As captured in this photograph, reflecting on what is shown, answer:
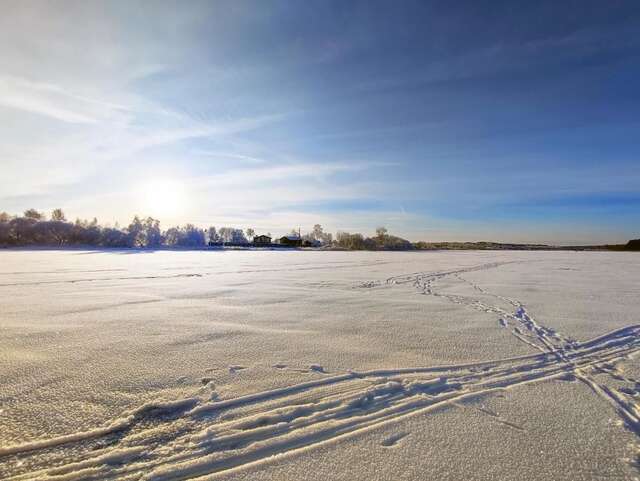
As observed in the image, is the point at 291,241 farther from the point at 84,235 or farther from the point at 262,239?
the point at 84,235

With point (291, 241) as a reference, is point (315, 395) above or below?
below

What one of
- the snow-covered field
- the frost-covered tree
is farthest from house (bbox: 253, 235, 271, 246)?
the snow-covered field

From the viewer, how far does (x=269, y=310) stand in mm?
4930

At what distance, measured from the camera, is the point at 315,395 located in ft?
7.62

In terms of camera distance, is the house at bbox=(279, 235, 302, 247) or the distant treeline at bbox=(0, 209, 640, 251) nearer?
the distant treeline at bbox=(0, 209, 640, 251)

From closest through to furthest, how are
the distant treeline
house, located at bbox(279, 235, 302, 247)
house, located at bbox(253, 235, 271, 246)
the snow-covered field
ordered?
the snow-covered field < the distant treeline < house, located at bbox(279, 235, 302, 247) < house, located at bbox(253, 235, 271, 246)

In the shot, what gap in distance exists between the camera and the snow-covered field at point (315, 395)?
165cm

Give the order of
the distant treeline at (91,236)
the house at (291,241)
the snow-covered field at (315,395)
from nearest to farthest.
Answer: the snow-covered field at (315,395) → the distant treeline at (91,236) → the house at (291,241)

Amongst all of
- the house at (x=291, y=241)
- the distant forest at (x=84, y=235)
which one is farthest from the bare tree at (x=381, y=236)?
the house at (x=291, y=241)

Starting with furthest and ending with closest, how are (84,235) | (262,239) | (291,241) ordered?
1. (262,239)
2. (291,241)
3. (84,235)

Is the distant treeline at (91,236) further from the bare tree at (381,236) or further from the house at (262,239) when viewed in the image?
the house at (262,239)

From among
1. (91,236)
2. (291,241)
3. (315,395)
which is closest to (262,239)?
(291,241)

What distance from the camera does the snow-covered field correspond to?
1.65 metres

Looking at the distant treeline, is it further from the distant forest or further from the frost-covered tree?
the frost-covered tree
